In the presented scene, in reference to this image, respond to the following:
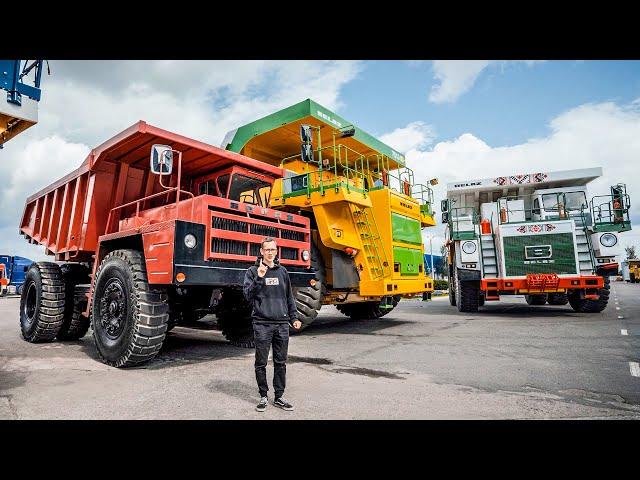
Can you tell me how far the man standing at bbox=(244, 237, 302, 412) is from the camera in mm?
3660

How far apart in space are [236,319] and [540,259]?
7.64 meters

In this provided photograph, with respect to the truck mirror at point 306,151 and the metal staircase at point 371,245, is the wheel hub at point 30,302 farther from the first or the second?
the metal staircase at point 371,245

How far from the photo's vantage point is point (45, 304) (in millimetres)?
6949

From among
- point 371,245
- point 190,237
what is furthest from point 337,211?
point 190,237

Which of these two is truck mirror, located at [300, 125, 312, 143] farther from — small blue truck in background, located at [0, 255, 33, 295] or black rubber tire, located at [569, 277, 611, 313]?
small blue truck in background, located at [0, 255, 33, 295]

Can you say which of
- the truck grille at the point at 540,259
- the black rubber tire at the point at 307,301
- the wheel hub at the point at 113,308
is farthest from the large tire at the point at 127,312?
the truck grille at the point at 540,259

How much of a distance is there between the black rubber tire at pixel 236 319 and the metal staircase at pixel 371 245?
2680mm

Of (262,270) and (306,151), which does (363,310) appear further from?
(262,270)

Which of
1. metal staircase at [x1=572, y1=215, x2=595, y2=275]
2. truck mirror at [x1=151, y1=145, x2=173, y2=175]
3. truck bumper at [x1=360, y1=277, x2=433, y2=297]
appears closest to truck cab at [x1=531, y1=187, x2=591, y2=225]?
metal staircase at [x1=572, y1=215, x2=595, y2=275]
